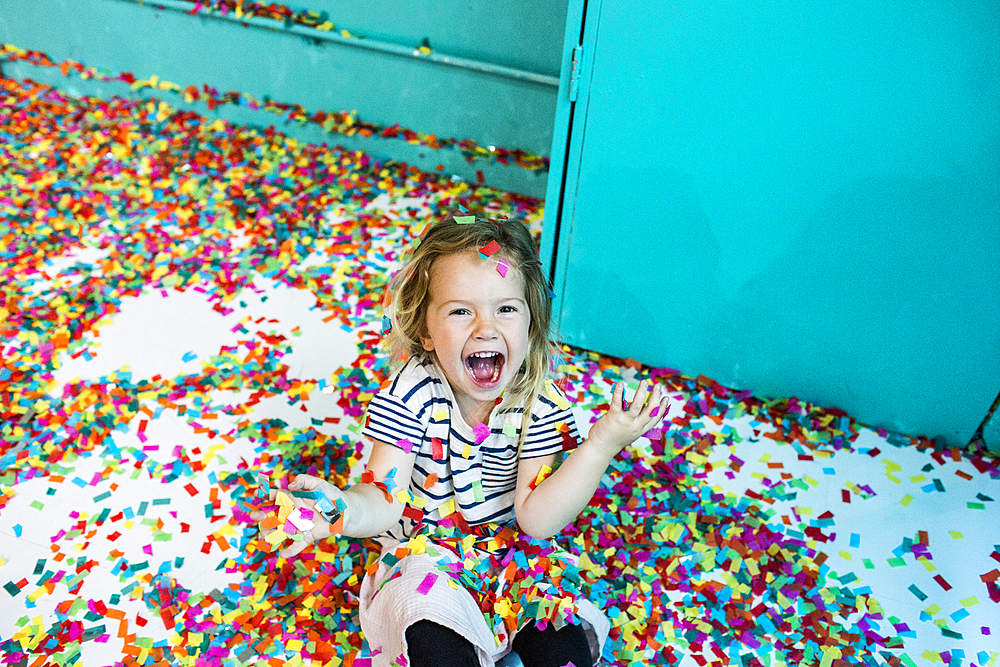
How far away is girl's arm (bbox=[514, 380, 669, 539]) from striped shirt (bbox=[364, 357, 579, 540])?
1.6 inches

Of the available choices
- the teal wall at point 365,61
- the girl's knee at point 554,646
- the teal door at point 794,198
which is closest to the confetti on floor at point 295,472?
the girl's knee at point 554,646

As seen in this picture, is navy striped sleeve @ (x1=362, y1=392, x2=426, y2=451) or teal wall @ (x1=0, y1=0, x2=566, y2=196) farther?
teal wall @ (x1=0, y1=0, x2=566, y2=196)

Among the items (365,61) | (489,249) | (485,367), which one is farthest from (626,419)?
(365,61)

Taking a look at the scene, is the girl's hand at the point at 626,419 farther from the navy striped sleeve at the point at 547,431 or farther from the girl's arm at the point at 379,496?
the girl's arm at the point at 379,496

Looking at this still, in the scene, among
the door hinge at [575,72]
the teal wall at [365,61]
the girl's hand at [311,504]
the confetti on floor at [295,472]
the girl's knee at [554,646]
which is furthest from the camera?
the teal wall at [365,61]

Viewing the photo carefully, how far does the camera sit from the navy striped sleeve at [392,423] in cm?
134

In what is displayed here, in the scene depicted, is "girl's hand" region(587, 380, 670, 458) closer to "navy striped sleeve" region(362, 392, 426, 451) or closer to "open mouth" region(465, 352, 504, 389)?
"open mouth" region(465, 352, 504, 389)

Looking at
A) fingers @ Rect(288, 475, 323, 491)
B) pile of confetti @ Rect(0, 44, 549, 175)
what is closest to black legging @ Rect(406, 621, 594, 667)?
fingers @ Rect(288, 475, 323, 491)

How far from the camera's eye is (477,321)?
123cm

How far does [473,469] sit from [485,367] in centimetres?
22

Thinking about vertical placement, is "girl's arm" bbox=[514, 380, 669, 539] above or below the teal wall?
below

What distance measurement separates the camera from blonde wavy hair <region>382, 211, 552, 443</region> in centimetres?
128

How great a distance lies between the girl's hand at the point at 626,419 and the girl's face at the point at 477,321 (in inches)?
6.8

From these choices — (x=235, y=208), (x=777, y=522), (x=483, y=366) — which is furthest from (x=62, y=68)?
(x=777, y=522)
